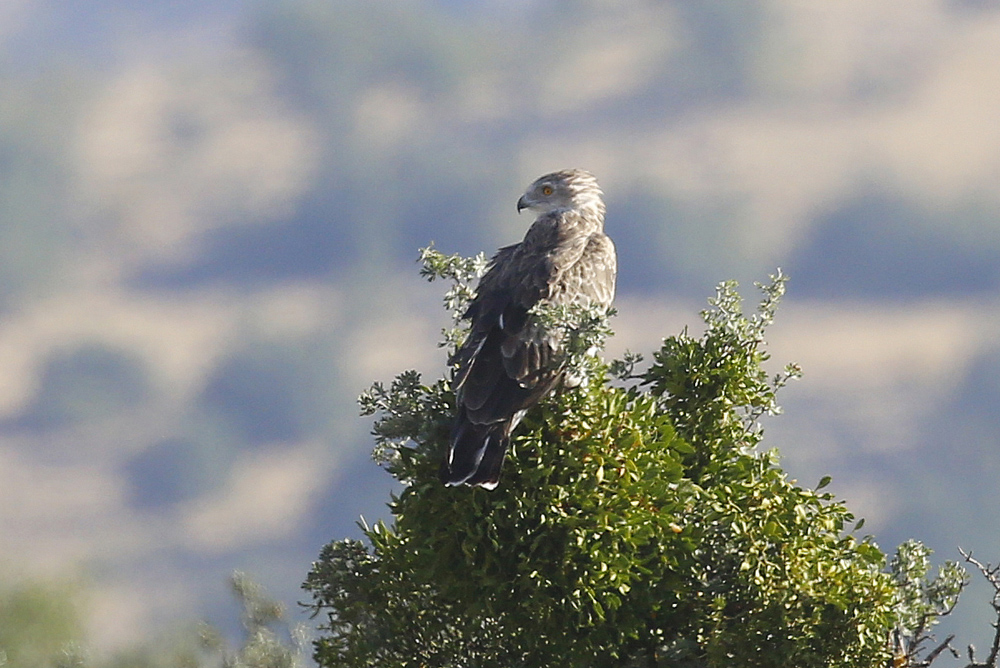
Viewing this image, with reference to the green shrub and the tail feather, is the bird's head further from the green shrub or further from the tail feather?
the tail feather

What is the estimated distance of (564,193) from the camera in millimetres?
10922

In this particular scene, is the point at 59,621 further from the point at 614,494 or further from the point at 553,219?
the point at 614,494

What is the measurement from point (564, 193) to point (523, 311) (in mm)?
2444

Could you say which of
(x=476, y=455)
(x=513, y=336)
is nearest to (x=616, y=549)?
(x=476, y=455)

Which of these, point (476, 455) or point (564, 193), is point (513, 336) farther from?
point (564, 193)

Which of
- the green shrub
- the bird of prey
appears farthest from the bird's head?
the green shrub

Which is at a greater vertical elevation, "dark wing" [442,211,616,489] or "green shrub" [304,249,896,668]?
"dark wing" [442,211,616,489]

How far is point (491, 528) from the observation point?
24.1 feet

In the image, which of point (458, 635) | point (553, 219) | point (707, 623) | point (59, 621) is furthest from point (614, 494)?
point (59, 621)

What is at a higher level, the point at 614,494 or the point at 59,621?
the point at 59,621

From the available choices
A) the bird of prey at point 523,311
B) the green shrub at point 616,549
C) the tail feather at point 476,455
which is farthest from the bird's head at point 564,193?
the tail feather at point 476,455

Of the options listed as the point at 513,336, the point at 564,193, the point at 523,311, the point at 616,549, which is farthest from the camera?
the point at 564,193

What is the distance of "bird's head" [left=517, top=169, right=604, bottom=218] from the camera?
10.9m

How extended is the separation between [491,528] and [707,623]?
165cm
